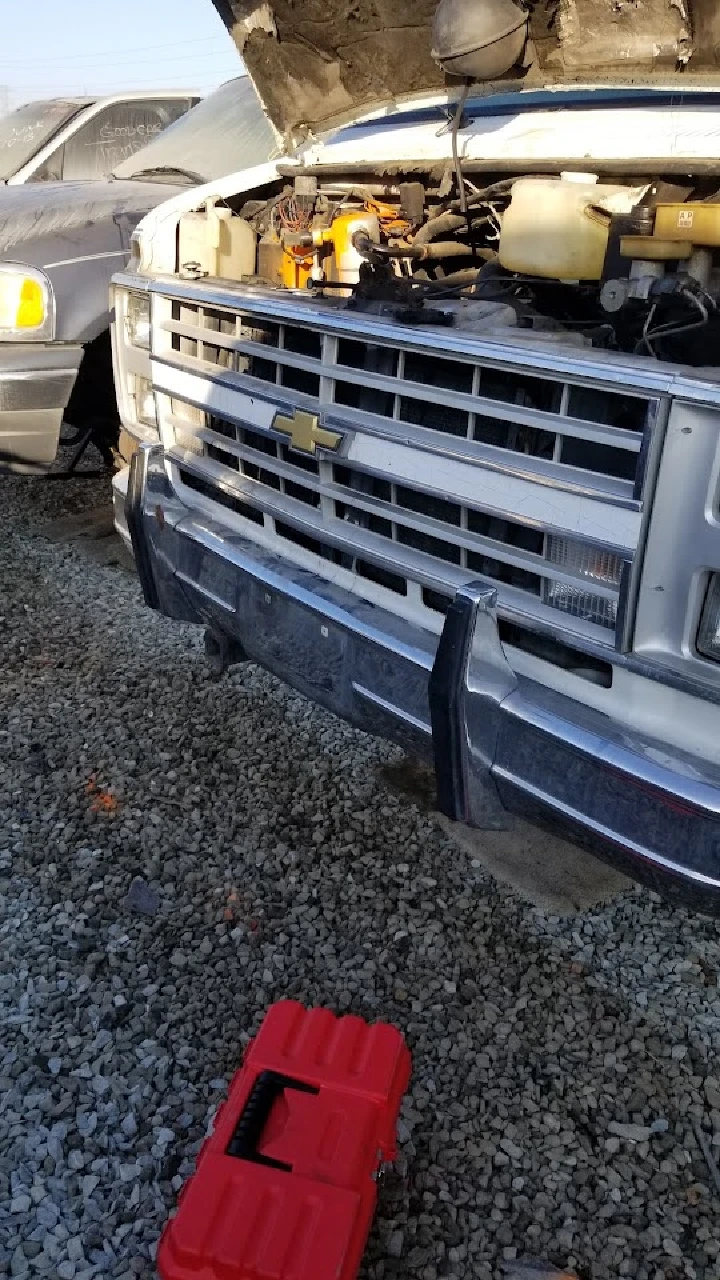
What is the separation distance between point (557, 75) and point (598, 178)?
0.59 meters

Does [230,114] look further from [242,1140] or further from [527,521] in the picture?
[242,1140]

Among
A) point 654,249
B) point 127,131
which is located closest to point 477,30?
point 654,249

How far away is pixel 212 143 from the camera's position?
5.25m

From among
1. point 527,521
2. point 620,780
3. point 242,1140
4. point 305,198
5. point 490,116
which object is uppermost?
point 490,116

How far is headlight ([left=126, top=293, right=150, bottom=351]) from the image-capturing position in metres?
3.19

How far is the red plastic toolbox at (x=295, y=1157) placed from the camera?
1488 millimetres

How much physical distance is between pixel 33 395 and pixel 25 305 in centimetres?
38

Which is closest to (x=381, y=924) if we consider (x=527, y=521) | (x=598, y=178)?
(x=527, y=521)

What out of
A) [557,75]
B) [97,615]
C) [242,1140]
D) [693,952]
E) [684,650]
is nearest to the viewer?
[242,1140]

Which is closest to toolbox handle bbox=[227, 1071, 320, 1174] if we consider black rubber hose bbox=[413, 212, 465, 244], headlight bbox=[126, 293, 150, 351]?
headlight bbox=[126, 293, 150, 351]

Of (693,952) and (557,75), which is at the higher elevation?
(557,75)

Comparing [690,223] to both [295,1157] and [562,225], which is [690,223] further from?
[295,1157]

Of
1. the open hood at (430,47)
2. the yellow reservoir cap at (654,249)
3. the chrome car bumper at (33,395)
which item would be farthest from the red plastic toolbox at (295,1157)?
the chrome car bumper at (33,395)

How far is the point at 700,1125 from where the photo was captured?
1.94 metres
